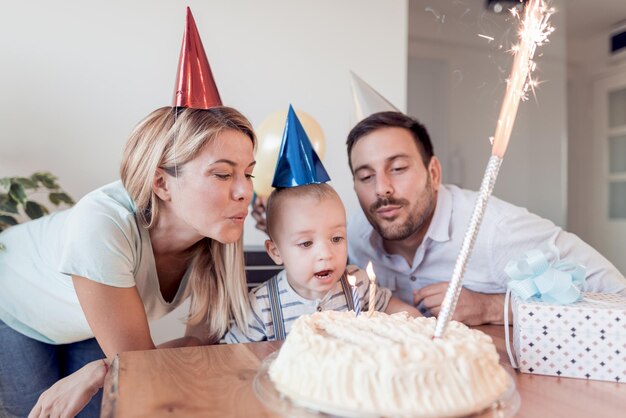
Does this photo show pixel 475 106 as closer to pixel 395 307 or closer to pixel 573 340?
pixel 395 307

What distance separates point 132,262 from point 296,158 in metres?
0.44

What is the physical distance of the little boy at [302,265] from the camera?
4.19ft

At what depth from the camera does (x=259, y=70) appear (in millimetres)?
2650

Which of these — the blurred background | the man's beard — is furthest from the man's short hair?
the blurred background

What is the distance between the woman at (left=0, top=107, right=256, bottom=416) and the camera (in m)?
1.12

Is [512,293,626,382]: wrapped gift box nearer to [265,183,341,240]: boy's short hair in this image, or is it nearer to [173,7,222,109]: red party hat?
[265,183,341,240]: boy's short hair

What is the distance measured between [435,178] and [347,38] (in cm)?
128

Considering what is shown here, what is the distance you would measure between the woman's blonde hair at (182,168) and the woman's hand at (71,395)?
1.00 feet

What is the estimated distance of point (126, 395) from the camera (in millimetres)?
676

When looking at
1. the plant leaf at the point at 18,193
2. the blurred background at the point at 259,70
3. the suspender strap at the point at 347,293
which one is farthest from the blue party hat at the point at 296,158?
the plant leaf at the point at 18,193

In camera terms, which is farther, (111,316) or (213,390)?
(111,316)

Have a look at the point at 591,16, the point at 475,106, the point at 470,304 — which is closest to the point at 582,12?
the point at 591,16

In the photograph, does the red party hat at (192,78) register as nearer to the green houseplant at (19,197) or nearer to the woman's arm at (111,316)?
the woman's arm at (111,316)

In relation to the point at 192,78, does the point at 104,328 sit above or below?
below
